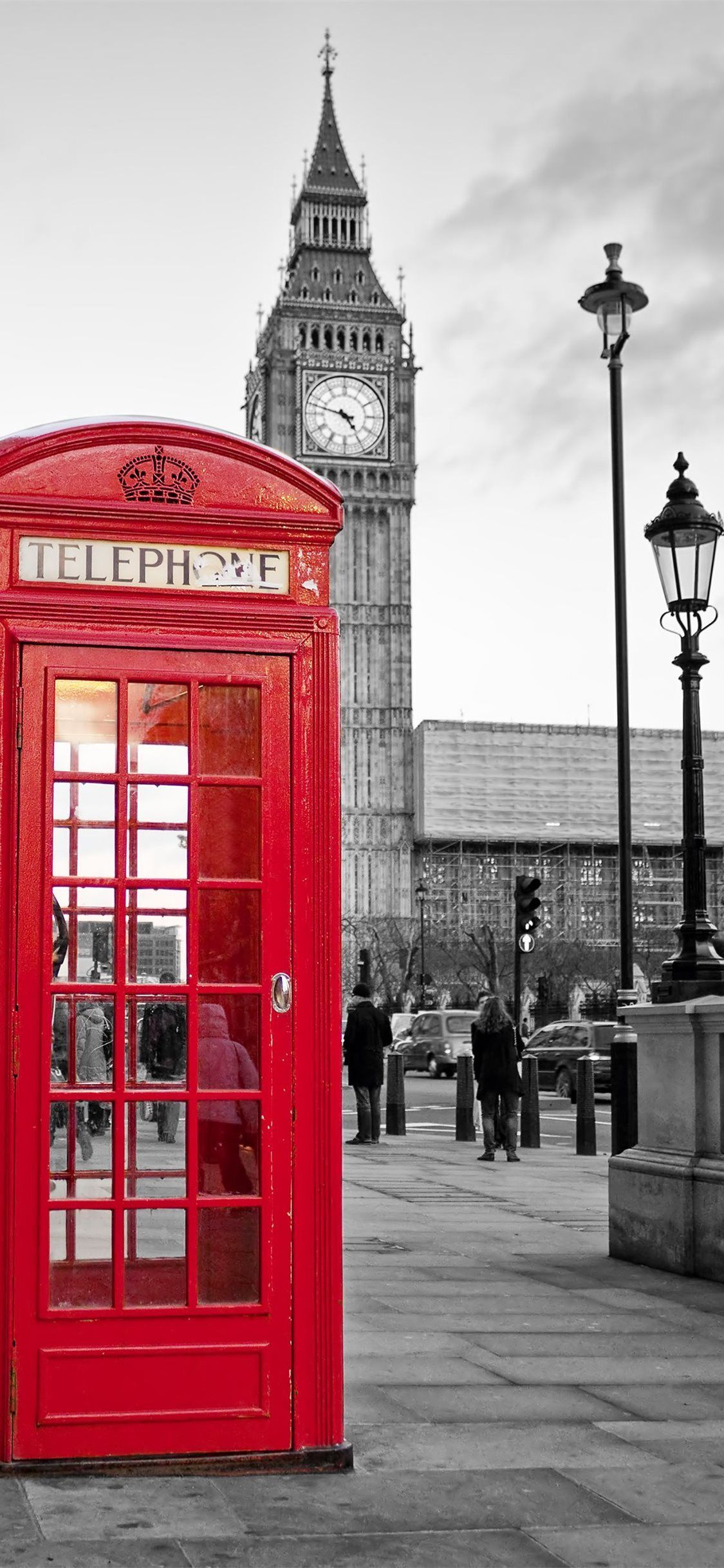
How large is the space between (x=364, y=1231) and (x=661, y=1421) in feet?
14.9

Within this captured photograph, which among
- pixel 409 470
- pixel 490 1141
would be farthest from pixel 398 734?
Answer: pixel 490 1141

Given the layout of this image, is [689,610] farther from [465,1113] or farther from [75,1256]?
[465,1113]

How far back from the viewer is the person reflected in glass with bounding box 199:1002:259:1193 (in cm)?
443

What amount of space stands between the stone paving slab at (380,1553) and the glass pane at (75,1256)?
2.48 ft

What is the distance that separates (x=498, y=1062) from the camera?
14719 millimetres

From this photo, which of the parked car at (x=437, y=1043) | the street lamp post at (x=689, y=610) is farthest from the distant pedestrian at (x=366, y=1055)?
the parked car at (x=437, y=1043)

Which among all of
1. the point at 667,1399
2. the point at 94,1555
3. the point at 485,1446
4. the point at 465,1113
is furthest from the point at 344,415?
the point at 94,1555

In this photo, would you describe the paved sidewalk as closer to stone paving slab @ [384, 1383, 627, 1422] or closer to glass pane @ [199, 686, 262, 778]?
stone paving slab @ [384, 1383, 627, 1422]

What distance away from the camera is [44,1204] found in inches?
170

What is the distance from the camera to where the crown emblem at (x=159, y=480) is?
15.3ft

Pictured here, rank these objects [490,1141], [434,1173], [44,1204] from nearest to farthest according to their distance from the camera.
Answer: [44,1204] < [434,1173] < [490,1141]

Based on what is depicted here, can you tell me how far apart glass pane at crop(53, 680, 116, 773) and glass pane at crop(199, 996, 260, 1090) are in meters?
0.68

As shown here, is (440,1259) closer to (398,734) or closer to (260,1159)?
(260,1159)

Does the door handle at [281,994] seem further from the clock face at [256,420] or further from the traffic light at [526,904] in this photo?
the clock face at [256,420]
